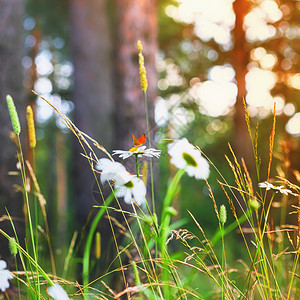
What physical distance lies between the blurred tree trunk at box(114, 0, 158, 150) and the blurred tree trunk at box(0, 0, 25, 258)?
86cm

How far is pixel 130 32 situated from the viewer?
354 cm

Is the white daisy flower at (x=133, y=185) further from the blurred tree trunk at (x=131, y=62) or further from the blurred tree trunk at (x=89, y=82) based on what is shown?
the blurred tree trunk at (x=89, y=82)

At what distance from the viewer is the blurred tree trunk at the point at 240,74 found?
6.05m

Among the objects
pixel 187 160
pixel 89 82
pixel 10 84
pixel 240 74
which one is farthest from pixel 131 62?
pixel 240 74

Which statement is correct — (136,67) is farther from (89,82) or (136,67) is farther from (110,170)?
(110,170)

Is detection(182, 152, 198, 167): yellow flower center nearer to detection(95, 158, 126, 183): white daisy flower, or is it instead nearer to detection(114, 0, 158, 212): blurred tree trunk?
detection(95, 158, 126, 183): white daisy flower

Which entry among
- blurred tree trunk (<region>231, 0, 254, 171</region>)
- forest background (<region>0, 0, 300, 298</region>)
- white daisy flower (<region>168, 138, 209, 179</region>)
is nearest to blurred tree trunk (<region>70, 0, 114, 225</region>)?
forest background (<region>0, 0, 300, 298</region>)

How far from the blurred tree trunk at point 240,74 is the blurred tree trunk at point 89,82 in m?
2.18

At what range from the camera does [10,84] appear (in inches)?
113

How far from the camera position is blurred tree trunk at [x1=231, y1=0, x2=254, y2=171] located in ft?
19.9

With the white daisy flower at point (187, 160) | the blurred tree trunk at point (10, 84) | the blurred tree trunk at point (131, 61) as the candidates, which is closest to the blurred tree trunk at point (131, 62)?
the blurred tree trunk at point (131, 61)

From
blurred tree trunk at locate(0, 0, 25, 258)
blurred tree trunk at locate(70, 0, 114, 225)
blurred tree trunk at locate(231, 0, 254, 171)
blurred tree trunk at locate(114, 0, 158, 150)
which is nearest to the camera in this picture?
blurred tree trunk at locate(0, 0, 25, 258)

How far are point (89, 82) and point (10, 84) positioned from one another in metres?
2.26

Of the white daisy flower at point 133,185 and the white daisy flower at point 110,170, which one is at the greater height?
the white daisy flower at point 110,170
